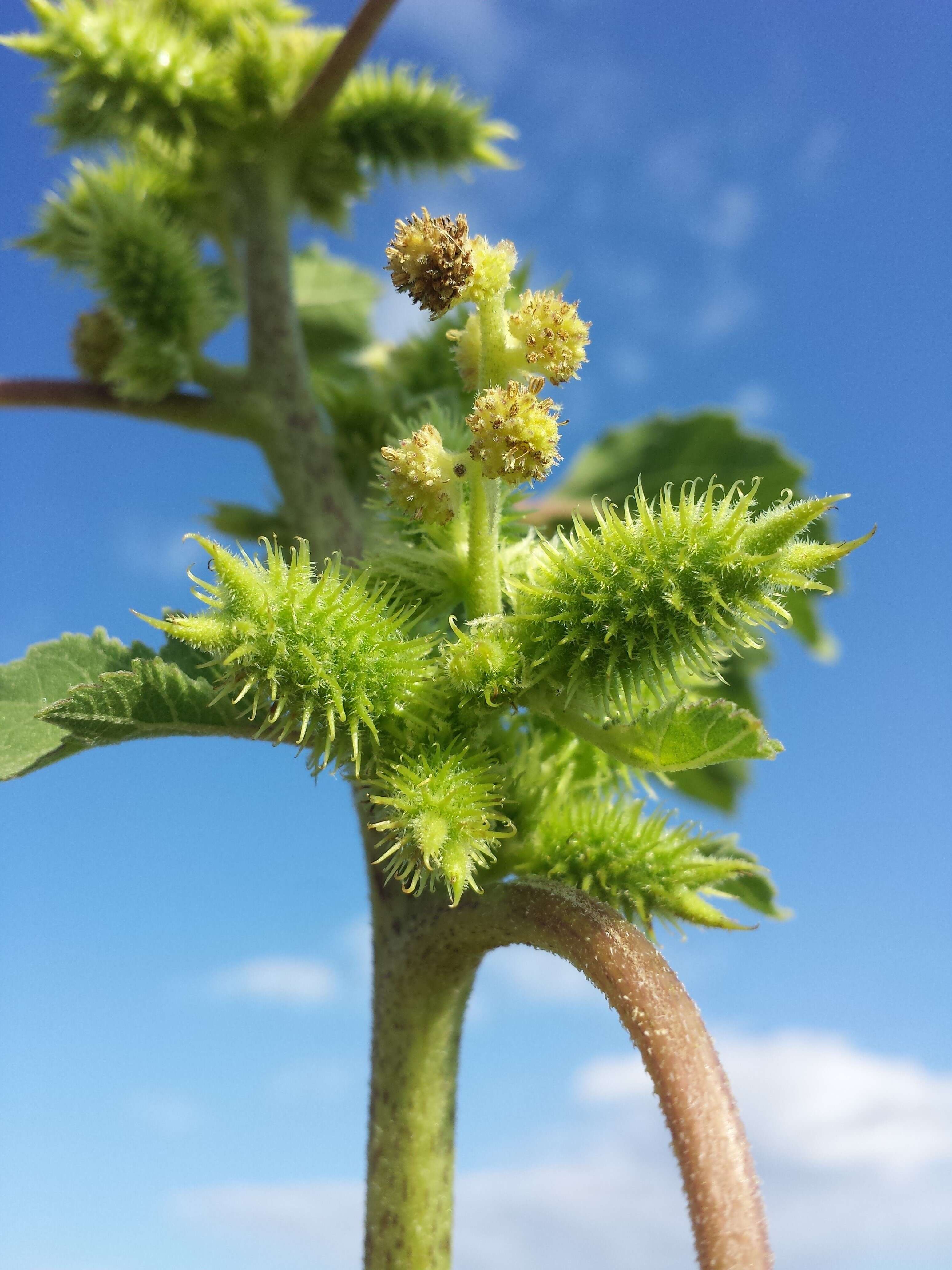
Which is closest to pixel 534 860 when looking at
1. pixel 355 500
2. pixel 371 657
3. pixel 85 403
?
pixel 371 657

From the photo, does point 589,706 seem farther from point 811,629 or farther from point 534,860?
point 811,629

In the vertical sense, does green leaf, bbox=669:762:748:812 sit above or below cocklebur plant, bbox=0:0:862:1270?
above

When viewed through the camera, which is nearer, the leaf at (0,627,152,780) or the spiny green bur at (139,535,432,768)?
the spiny green bur at (139,535,432,768)

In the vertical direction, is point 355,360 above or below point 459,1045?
above

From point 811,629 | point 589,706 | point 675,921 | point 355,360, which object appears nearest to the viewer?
point 589,706

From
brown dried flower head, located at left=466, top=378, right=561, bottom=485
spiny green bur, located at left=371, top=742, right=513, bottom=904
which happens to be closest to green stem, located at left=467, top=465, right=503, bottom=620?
brown dried flower head, located at left=466, top=378, right=561, bottom=485

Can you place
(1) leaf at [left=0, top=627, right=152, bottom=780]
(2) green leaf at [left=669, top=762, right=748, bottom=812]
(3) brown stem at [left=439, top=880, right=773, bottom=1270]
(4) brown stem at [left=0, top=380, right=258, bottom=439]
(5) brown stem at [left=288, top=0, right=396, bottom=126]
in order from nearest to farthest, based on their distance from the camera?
1. (3) brown stem at [left=439, top=880, right=773, bottom=1270]
2. (1) leaf at [left=0, top=627, right=152, bottom=780]
3. (5) brown stem at [left=288, top=0, right=396, bottom=126]
4. (4) brown stem at [left=0, top=380, right=258, bottom=439]
5. (2) green leaf at [left=669, top=762, right=748, bottom=812]

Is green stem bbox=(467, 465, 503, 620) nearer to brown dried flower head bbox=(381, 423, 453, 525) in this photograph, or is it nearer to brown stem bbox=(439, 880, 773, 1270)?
brown dried flower head bbox=(381, 423, 453, 525)
